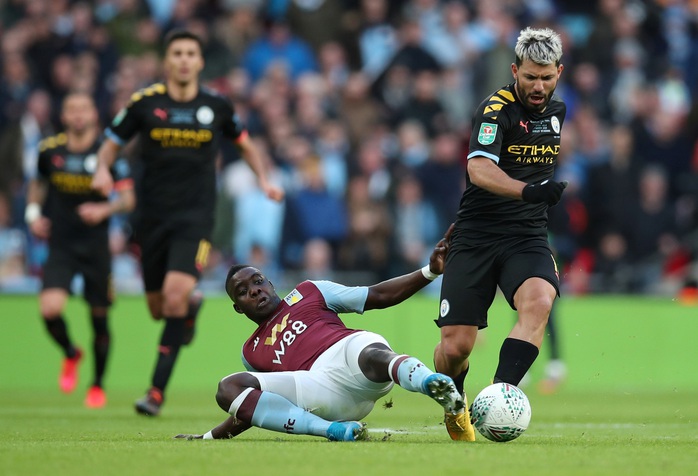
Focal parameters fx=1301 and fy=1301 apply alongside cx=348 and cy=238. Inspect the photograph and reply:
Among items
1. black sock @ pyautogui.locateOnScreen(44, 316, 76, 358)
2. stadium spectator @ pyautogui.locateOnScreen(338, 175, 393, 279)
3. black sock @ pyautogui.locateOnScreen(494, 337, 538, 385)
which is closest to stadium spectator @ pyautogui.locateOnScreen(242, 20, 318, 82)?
stadium spectator @ pyautogui.locateOnScreen(338, 175, 393, 279)

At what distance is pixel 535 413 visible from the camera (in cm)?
1203

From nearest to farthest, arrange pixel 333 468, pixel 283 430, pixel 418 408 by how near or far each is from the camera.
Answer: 1. pixel 333 468
2. pixel 283 430
3. pixel 418 408

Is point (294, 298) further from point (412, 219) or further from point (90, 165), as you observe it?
point (412, 219)

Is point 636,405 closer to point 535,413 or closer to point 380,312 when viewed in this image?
point 535,413

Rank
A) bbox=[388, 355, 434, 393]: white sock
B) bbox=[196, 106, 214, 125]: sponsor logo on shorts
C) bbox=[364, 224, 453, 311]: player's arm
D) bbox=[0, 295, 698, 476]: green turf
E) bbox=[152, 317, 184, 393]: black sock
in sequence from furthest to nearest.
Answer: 1. bbox=[196, 106, 214, 125]: sponsor logo on shorts
2. bbox=[152, 317, 184, 393]: black sock
3. bbox=[364, 224, 453, 311]: player's arm
4. bbox=[388, 355, 434, 393]: white sock
5. bbox=[0, 295, 698, 476]: green turf

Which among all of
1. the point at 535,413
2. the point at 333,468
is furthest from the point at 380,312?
the point at 333,468

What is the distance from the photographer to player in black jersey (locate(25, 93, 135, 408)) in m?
13.5

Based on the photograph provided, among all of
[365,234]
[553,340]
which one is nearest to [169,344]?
[553,340]

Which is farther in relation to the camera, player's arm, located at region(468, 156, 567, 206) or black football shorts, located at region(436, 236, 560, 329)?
black football shorts, located at region(436, 236, 560, 329)

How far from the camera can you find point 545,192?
775 cm

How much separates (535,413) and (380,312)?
4.56 metres

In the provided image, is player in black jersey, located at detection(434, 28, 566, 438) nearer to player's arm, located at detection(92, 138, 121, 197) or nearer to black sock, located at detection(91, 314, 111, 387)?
player's arm, located at detection(92, 138, 121, 197)

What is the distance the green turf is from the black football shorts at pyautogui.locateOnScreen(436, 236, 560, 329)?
0.87m

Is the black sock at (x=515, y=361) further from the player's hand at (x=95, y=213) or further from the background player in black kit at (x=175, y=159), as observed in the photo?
the player's hand at (x=95, y=213)
